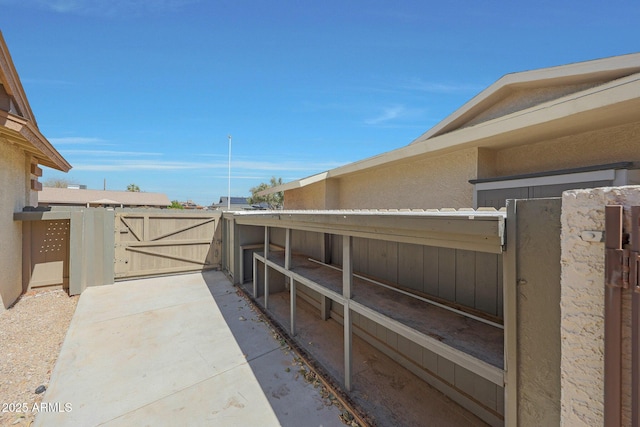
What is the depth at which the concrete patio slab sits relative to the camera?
3.63 m

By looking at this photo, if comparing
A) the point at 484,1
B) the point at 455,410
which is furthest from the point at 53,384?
the point at 484,1

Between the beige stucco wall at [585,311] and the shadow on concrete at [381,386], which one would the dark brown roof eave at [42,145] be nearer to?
the shadow on concrete at [381,386]

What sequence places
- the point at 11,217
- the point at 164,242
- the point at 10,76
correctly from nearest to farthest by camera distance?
1. the point at 10,76
2. the point at 11,217
3. the point at 164,242

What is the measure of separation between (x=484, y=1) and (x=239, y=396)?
8.87 metres

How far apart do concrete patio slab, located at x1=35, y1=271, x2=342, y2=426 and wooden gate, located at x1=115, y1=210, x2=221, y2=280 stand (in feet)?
9.34

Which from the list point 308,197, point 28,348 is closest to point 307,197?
point 308,197

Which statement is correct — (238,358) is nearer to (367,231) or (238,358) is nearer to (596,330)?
(367,231)

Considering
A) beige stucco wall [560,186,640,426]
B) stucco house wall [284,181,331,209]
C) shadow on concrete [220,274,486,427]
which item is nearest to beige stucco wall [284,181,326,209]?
stucco house wall [284,181,331,209]

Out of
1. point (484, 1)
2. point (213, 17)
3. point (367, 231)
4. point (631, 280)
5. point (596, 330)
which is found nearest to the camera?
point (631, 280)

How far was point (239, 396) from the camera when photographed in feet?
13.1

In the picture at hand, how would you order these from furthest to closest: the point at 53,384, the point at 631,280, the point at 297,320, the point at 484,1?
the point at 297,320
the point at 484,1
the point at 53,384
the point at 631,280

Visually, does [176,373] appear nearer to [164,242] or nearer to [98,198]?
[164,242]

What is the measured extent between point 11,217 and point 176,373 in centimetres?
643

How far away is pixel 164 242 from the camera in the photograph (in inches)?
414
